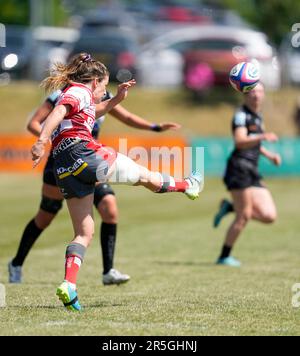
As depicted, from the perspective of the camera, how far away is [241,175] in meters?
11.7

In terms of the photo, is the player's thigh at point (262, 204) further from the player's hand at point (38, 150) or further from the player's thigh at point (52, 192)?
the player's hand at point (38, 150)

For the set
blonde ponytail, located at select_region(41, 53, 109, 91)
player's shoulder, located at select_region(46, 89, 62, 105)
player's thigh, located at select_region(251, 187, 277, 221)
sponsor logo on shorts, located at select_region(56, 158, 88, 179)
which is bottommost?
player's thigh, located at select_region(251, 187, 277, 221)

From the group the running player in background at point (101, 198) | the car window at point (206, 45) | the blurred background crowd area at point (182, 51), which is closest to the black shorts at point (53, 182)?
the running player in background at point (101, 198)

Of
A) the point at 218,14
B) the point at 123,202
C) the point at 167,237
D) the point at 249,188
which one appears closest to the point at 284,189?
the point at 123,202

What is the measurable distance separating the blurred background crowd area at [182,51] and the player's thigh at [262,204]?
18397 millimetres

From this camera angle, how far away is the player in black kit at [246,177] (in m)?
11.4

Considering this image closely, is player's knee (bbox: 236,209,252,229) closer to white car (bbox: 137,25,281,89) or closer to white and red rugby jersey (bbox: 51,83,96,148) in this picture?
white and red rugby jersey (bbox: 51,83,96,148)

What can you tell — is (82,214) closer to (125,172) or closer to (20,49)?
(125,172)

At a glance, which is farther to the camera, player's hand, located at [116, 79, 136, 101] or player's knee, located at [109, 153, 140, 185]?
player's hand, located at [116, 79, 136, 101]

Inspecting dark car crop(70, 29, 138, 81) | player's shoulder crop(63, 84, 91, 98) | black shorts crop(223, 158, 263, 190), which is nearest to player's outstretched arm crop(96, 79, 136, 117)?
player's shoulder crop(63, 84, 91, 98)

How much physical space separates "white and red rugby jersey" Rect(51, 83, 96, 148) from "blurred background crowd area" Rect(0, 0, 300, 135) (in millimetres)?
22845

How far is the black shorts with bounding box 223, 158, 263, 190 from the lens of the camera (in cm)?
→ 1168

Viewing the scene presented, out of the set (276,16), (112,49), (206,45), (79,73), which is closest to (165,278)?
(79,73)
